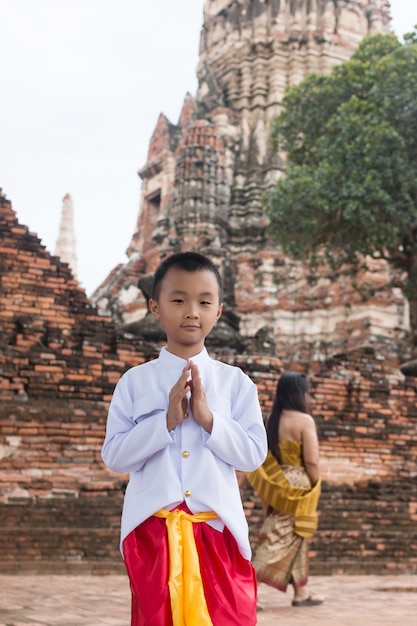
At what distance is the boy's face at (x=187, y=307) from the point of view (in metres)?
2.72

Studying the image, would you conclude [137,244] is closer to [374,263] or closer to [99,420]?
[374,263]

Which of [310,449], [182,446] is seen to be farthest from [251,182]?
[182,446]

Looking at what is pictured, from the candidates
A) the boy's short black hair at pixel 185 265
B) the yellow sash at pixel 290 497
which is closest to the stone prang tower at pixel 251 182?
the yellow sash at pixel 290 497

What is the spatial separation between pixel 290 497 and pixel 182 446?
3244mm

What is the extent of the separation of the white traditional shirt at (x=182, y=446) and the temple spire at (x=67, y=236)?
2295 centimetres

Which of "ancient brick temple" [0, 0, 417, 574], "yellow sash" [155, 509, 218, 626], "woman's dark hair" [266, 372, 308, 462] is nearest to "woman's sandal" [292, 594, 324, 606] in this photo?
"woman's dark hair" [266, 372, 308, 462]

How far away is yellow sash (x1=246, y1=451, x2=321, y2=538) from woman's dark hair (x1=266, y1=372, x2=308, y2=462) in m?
0.14

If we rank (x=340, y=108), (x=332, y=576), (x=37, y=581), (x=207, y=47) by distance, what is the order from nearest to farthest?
(x=37, y=581), (x=332, y=576), (x=340, y=108), (x=207, y=47)

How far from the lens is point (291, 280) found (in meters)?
22.9

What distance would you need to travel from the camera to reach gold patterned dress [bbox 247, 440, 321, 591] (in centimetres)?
571

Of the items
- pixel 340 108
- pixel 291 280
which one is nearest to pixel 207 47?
A: pixel 291 280

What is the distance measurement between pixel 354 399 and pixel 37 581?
5.67 meters

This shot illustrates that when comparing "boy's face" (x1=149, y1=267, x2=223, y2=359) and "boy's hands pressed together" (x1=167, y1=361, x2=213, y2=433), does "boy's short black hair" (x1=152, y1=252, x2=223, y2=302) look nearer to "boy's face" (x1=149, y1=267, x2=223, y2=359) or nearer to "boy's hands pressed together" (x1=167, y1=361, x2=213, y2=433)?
"boy's face" (x1=149, y1=267, x2=223, y2=359)

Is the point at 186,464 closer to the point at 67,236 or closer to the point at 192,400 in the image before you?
the point at 192,400
